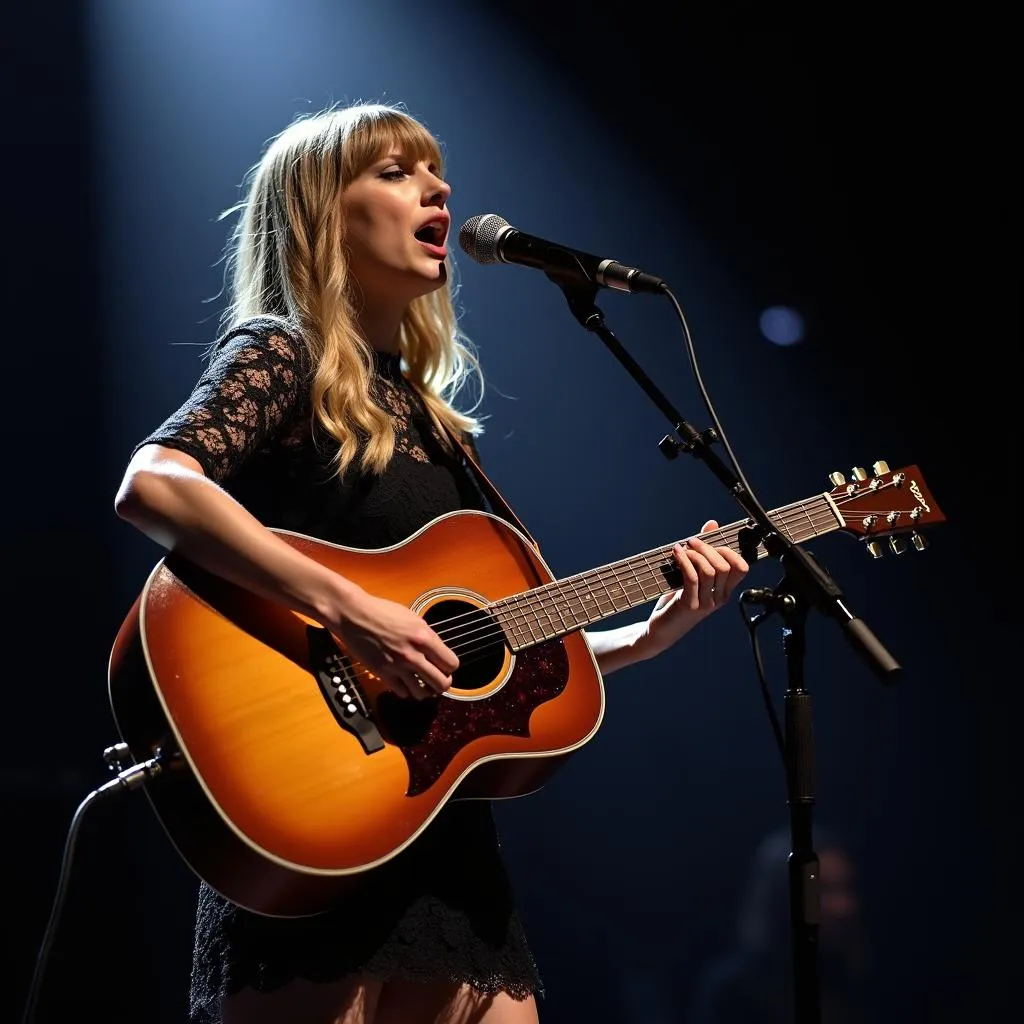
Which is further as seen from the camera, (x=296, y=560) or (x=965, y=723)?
(x=965, y=723)

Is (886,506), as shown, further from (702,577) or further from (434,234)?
(434,234)

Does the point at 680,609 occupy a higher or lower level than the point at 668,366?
lower

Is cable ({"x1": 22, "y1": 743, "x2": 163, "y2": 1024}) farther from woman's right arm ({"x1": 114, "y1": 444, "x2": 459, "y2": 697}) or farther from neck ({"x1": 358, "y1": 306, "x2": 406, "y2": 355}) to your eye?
neck ({"x1": 358, "y1": 306, "x2": 406, "y2": 355})

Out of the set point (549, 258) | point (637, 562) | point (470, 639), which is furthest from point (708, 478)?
point (470, 639)

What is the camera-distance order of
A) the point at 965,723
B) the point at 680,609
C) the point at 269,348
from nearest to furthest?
the point at 269,348 < the point at 680,609 < the point at 965,723

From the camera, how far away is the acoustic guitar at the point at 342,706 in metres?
1.50

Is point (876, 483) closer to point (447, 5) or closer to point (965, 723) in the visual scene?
point (965, 723)

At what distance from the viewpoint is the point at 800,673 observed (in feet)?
5.18

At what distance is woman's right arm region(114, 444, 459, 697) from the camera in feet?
5.19

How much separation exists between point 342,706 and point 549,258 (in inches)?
33.0

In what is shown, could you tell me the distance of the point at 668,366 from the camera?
132 inches

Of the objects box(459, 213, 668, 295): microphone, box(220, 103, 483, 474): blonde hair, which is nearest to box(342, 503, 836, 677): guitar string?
box(220, 103, 483, 474): blonde hair

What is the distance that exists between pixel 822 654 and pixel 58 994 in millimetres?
2302

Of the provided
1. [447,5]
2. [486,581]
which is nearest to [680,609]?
[486,581]
